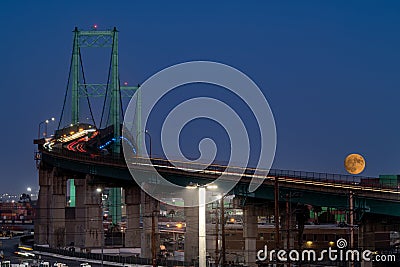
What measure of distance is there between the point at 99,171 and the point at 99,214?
7.25 m

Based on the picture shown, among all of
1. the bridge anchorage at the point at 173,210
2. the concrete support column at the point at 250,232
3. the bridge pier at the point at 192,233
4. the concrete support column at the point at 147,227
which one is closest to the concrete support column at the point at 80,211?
the bridge anchorage at the point at 173,210

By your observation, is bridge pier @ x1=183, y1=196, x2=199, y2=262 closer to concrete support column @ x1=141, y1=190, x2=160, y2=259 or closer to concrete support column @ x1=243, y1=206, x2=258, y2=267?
→ concrete support column @ x1=243, y1=206, x2=258, y2=267

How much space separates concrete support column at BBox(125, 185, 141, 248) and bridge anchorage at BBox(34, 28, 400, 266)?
17 centimetres

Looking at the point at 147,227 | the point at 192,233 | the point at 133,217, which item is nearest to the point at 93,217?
the point at 133,217

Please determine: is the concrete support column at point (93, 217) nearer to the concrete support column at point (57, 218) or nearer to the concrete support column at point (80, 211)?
the concrete support column at point (57, 218)

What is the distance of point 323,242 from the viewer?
449 feet

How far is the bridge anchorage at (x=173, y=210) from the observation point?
81.4 meters

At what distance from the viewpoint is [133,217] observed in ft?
458

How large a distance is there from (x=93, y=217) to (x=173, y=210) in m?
16.0

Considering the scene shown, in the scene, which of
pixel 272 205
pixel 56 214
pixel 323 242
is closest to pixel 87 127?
pixel 56 214

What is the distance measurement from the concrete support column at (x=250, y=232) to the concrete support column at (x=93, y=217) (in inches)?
1624

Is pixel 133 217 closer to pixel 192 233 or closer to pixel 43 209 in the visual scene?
pixel 43 209

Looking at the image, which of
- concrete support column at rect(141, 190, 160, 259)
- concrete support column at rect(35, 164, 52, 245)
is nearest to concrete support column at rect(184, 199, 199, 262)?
concrete support column at rect(141, 190, 160, 259)

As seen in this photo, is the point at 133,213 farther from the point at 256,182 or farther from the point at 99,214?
the point at 256,182
